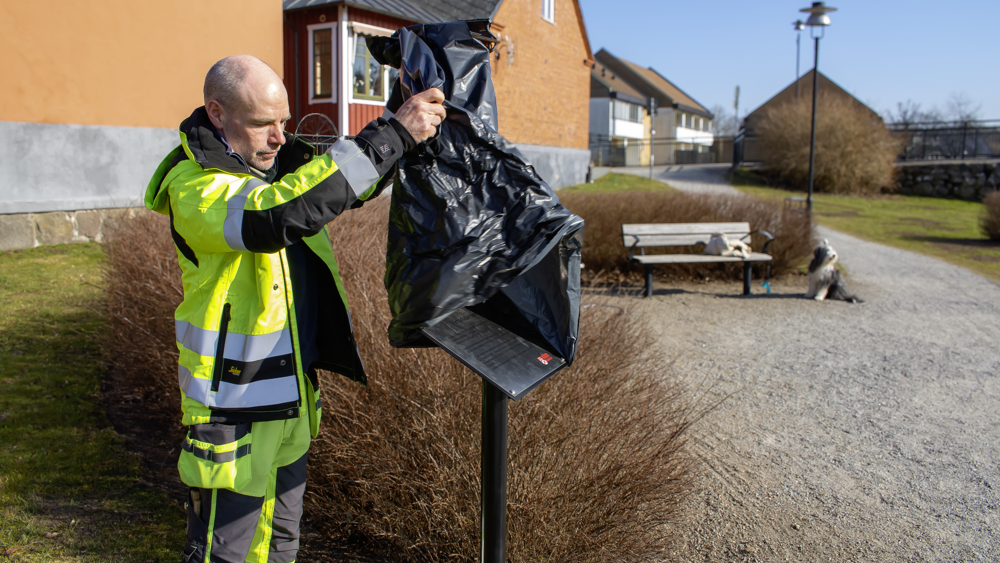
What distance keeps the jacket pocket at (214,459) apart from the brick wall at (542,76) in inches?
695

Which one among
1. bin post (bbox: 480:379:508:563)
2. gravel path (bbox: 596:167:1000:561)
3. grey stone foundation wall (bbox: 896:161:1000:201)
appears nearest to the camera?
bin post (bbox: 480:379:508:563)

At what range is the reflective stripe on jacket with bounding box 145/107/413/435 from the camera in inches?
65.6

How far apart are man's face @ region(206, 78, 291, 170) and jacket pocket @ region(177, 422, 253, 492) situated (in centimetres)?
75

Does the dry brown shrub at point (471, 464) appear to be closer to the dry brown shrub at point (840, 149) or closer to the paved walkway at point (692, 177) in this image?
the paved walkway at point (692, 177)

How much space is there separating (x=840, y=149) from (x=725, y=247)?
2044 centimetres

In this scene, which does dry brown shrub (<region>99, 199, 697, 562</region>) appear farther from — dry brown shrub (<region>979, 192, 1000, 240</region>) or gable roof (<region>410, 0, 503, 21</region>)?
gable roof (<region>410, 0, 503, 21</region>)

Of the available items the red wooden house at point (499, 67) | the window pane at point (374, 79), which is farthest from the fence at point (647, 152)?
the window pane at point (374, 79)

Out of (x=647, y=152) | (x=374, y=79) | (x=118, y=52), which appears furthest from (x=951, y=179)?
(x=118, y=52)

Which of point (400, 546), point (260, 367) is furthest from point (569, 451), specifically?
point (260, 367)

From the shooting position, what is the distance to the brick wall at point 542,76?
20.2 m

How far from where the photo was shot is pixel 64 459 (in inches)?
142

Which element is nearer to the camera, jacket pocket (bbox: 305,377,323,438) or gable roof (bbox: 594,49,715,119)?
jacket pocket (bbox: 305,377,323,438)

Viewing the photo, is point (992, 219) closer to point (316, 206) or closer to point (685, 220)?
point (685, 220)

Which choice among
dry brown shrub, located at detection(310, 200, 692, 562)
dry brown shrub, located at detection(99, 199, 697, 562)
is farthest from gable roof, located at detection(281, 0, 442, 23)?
dry brown shrub, located at detection(310, 200, 692, 562)
